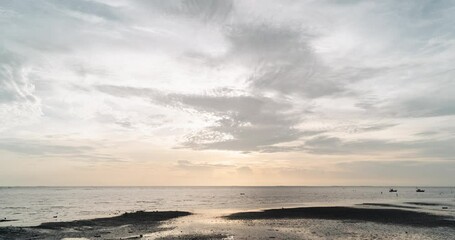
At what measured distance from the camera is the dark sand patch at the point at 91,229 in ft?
138

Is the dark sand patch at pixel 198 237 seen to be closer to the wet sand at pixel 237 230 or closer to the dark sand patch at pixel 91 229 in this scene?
the wet sand at pixel 237 230

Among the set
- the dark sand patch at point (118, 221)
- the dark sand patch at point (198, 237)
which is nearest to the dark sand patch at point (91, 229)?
the dark sand patch at point (118, 221)

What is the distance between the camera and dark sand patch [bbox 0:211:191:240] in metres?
42.1

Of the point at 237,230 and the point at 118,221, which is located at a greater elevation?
the point at 118,221

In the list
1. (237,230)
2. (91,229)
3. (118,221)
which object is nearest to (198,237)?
Result: (237,230)

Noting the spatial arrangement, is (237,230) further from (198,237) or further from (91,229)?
(91,229)

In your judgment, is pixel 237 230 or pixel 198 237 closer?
pixel 198 237

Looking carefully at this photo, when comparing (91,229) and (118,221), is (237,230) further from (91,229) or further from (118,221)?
(118,221)

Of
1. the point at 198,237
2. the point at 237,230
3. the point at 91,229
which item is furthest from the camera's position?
the point at 91,229

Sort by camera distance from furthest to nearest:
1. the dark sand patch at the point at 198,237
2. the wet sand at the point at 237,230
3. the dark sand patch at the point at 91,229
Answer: the dark sand patch at the point at 91,229 → the wet sand at the point at 237,230 → the dark sand patch at the point at 198,237

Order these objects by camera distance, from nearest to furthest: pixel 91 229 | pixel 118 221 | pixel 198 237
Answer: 1. pixel 198 237
2. pixel 91 229
3. pixel 118 221

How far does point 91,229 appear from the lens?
4847 centimetres

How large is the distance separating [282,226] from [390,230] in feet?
51.1

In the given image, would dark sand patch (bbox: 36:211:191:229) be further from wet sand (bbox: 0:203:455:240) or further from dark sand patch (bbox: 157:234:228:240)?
dark sand patch (bbox: 157:234:228:240)
